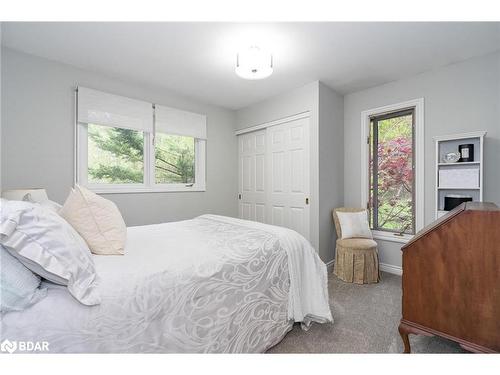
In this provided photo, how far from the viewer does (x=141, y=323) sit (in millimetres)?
1061

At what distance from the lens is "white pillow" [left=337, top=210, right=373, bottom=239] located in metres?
3.02

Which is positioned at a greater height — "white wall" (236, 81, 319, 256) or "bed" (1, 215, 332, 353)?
"white wall" (236, 81, 319, 256)

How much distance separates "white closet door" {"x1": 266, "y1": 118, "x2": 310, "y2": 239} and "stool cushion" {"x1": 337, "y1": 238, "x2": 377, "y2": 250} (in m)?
0.48

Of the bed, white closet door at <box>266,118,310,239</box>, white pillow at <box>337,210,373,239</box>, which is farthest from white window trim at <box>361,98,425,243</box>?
the bed

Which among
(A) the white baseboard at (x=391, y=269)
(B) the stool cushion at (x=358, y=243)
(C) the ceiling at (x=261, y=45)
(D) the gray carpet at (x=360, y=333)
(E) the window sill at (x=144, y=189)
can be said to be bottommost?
(D) the gray carpet at (x=360, y=333)

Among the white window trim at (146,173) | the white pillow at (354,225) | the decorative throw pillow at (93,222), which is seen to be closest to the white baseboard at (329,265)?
the white pillow at (354,225)

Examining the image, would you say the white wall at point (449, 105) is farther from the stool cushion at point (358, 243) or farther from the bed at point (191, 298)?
the bed at point (191, 298)

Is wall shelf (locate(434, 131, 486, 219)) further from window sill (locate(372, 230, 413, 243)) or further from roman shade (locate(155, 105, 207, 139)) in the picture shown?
roman shade (locate(155, 105, 207, 139))

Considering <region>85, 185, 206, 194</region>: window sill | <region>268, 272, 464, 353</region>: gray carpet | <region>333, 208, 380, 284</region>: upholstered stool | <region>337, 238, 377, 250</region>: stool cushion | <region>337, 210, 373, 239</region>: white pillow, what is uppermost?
<region>85, 185, 206, 194</region>: window sill

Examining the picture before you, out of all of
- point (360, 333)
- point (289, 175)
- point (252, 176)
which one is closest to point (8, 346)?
point (360, 333)

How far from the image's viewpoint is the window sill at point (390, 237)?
300cm

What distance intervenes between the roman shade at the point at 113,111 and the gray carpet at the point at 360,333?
2.94 meters

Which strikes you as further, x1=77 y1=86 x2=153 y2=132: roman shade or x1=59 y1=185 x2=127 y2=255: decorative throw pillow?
x1=77 y1=86 x2=153 y2=132: roman shade

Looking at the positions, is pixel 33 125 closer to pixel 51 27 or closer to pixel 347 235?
pixel 51 27
